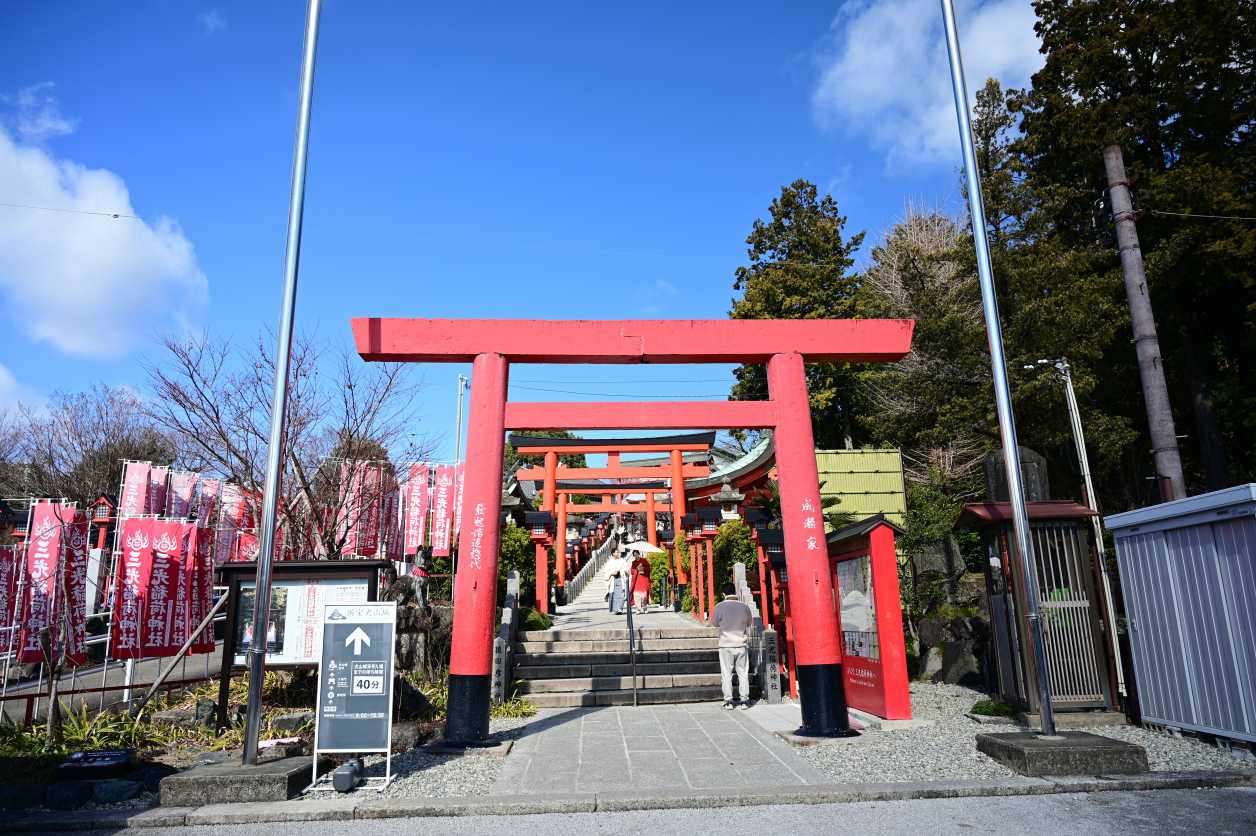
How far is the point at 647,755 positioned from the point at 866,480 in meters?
17.4

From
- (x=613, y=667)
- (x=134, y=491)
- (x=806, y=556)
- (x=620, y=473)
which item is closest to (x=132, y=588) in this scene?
(x=613, y=667)

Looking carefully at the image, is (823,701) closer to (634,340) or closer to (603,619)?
(634,340)

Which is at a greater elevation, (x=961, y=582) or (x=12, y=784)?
(x=961, y=582)

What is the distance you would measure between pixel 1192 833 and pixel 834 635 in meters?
3.40

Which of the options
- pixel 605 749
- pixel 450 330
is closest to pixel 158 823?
pixel 605 749

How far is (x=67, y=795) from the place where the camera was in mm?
5488

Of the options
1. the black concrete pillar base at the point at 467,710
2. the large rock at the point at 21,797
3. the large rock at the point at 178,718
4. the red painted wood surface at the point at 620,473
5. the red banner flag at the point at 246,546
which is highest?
the red painted wood surface at the point at 620,473

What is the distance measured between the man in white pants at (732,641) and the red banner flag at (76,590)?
323 inches

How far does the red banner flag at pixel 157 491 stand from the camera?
17.5 metres

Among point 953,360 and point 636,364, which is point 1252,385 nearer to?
point 953,360

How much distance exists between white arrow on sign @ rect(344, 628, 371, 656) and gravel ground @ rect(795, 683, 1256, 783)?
4091mm

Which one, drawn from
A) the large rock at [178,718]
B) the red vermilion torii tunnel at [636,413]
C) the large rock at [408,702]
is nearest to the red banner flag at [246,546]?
the large rock at [178,718]

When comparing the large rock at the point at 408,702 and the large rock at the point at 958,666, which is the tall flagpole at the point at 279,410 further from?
the large rock at the point at 958,666

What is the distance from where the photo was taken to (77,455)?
26.1 metres
